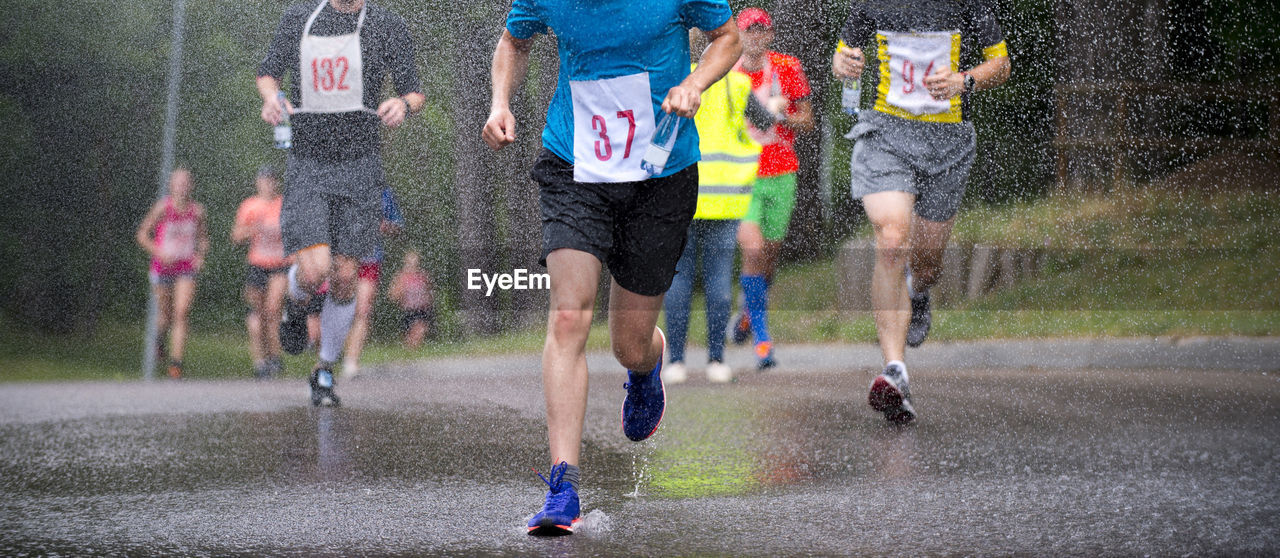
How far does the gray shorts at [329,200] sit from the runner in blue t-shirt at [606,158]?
2350mm

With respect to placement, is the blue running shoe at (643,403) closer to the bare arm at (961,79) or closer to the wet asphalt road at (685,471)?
the wet asphalt road at (685,471)

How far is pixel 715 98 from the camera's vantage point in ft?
21.6

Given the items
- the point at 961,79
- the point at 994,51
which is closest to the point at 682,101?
the point at 961,79

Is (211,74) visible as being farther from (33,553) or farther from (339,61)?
(33,553)

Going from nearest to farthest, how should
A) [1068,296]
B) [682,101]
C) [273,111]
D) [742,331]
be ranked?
[682,101] < [273,111] < [742,331] < [1068,296]

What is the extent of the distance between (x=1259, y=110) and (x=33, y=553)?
9613 mm

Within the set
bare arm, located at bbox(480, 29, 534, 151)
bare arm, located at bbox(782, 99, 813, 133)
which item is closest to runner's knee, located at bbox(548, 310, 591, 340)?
bare arm, located at bbox(480, 29, 534, 151)

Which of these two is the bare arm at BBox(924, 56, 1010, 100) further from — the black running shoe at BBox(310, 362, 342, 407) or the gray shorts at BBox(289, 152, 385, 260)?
the black running shoe at BBox(310, 362, 342, 407)

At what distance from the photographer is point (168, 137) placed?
8938 mm

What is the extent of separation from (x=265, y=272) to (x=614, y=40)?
4657 millimetres

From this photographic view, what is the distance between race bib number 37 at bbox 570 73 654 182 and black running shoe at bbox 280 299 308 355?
10.1 ft

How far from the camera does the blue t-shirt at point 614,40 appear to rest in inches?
156

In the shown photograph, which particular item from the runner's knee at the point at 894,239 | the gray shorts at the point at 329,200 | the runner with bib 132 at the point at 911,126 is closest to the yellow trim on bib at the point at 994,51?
the runner with bib 132 at the point at 911,126

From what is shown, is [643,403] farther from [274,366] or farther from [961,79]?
[274,366]
